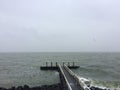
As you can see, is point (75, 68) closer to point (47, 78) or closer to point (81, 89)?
point (47, 78)

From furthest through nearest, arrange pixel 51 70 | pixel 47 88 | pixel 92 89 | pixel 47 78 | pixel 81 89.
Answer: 1. pixel 51 70
2. pixel 47 78
3. pixel 47 88
4. pixel 92 89
5. pixel 81 89

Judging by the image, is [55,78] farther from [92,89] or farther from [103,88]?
[92,89]

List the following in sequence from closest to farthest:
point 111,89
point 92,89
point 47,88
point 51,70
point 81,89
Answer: point 81,89 < point 92,89 < point 111,89 < point 47,88 < point 51,70

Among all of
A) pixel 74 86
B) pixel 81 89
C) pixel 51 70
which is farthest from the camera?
pixel 51 70

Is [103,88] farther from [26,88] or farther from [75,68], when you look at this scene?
[75,68]

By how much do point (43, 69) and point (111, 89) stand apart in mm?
29416

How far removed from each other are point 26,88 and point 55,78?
1312 cm

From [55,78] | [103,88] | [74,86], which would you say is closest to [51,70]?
[55,78]

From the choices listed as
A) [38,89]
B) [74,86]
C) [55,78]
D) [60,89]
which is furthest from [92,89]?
[55,78]

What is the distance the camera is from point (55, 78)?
44531 millimetres

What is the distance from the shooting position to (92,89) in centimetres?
2591

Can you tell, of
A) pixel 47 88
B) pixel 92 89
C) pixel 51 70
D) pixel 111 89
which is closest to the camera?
pixel 92 89

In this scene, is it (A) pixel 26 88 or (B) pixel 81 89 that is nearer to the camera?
(B) pixel 81 89

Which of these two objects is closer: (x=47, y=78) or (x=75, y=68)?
(x=47, y=78)
